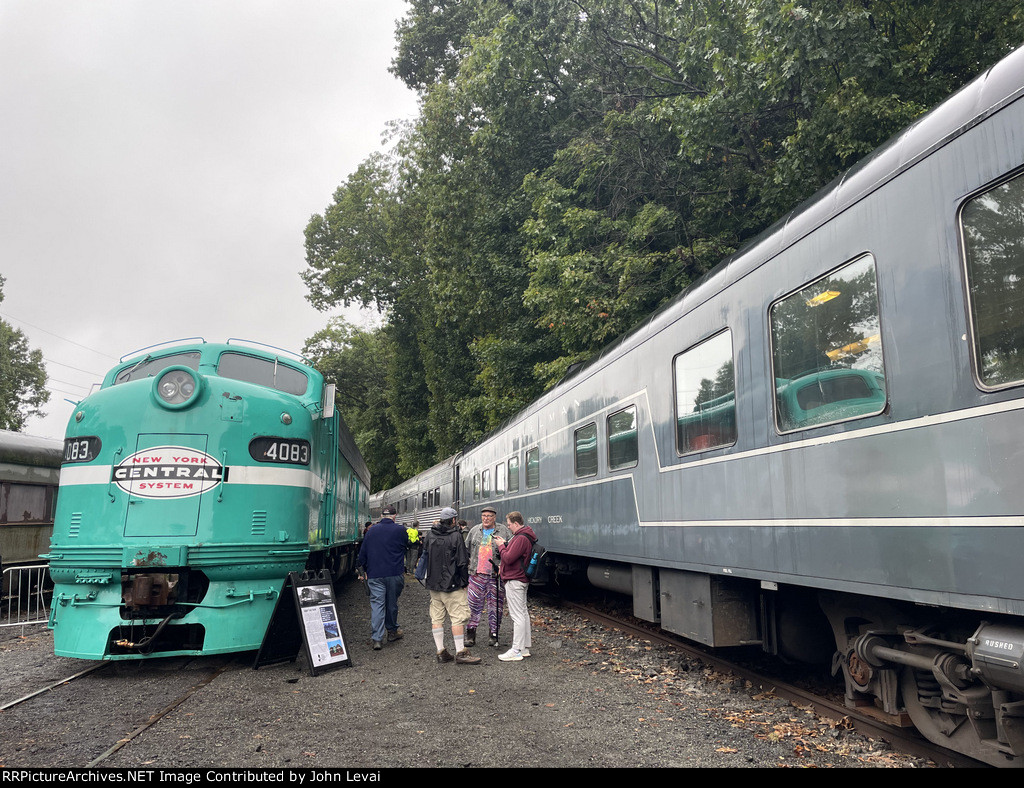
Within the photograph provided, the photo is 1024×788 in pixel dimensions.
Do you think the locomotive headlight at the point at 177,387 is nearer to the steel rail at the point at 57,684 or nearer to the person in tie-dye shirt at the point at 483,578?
the steel rail at the point at 57,684

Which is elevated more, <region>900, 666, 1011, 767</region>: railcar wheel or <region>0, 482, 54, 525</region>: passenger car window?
<region>0, 482, 54, 525</region>: passenger car window

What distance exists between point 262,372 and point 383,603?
9.92 ft

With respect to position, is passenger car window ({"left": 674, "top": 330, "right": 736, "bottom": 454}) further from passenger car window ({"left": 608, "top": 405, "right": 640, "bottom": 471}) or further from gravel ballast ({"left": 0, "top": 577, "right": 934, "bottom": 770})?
gravel ballast ({"left": 0, "top": 577, "right": 934, "bottom": 770})

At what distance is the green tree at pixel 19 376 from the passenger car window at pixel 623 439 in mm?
34928

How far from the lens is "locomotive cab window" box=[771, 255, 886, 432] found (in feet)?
13.9

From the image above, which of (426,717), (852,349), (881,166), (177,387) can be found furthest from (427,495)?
(881,166)

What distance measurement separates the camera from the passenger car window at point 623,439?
25.3ft

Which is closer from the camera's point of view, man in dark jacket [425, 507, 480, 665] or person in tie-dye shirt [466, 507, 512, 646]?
man in dark jacket [425, 507, 480, 665]

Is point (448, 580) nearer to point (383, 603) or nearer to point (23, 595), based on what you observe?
point (383, 603)

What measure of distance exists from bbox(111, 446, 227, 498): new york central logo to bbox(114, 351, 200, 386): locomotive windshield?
1670 mm

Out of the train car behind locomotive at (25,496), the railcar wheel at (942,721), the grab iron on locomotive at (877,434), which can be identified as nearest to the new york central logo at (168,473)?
the grab iron on locomotive at (877,434)

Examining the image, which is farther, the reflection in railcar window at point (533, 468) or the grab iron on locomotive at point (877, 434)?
the reflection in railcar window at point (533, 468)

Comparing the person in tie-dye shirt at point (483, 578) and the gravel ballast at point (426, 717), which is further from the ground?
the person in tie-dye shirt at point (483, 578)

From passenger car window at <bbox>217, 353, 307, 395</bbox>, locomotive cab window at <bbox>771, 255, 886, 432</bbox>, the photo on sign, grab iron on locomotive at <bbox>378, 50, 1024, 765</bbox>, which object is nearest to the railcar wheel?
grab iron on locomotive at <bbox>378, 50, 1024, 765</bbox>
